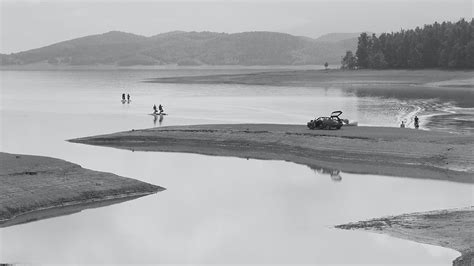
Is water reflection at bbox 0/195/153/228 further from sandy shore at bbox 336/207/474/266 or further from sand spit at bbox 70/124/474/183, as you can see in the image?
sand spit at bbox 70/124/474/183

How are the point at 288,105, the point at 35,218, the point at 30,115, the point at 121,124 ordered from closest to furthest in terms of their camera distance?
1. the point at 35,218
2. the point at 121,124
3. the point at 30,115
4. the point at 288,105

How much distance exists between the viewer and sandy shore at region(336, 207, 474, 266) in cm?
3472

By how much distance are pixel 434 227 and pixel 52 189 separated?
20694mm

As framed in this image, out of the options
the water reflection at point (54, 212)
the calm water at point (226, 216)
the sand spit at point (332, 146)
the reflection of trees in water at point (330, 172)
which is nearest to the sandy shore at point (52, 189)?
the water reflection at point (54, 212)

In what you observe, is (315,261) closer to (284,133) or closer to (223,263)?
(223,263)

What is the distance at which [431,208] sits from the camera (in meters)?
43.5

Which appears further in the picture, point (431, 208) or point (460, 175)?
point (460, 175)

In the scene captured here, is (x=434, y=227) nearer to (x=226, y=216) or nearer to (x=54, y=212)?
(x=226, y=216)

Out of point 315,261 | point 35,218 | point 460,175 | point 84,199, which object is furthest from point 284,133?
point 315,261

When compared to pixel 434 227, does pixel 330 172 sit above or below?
below

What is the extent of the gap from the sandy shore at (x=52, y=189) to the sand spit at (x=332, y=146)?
1680cm

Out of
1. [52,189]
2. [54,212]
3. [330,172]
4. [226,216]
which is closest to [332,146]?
[330,172]

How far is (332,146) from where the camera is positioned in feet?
214

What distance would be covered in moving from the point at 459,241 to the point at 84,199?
20.7 metres
